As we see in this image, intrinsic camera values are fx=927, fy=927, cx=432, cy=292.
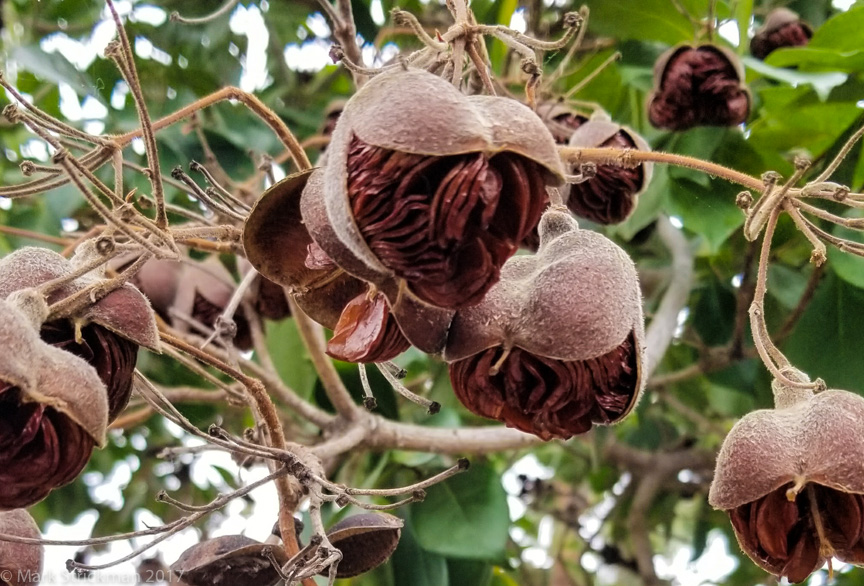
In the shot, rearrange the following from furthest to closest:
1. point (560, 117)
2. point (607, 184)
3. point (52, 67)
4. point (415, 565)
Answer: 1. point (52, 67)
2. point (415, 565)
3. point (560, 117)
4. point (607, 184)

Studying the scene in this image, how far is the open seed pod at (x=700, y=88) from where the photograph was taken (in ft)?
5.67

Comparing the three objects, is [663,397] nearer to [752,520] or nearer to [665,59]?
[665,59]

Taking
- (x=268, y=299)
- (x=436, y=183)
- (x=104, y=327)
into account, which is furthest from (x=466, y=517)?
(x=436, y=183)

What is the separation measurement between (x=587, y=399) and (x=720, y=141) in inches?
43.3

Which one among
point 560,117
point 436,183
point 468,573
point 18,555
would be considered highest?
point 436,183

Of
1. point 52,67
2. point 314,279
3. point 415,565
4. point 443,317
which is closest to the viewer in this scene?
point 443,317

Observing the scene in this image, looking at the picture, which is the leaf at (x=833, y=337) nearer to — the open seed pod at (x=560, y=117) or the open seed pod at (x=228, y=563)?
the open seed pod at (x=560, y=117)

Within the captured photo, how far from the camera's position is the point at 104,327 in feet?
2.99

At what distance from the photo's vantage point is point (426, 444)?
1.72 m

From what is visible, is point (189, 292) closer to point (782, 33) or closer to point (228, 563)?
point (228, 563)

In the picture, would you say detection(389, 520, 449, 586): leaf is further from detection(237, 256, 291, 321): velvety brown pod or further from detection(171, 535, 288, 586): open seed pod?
detection(171, 535, 288, 586): open seed pod

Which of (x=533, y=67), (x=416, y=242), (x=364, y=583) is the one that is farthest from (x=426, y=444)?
(x=416, y=242)

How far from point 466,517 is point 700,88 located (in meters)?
0.93

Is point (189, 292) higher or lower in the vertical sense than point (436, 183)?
lower
